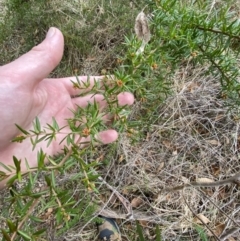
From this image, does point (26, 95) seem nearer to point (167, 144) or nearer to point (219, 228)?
point (167, 144)

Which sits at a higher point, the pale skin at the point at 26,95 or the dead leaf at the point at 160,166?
the pale skin at the point at 26,95

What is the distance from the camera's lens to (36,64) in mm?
1760

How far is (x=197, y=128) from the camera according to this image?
8.90ft

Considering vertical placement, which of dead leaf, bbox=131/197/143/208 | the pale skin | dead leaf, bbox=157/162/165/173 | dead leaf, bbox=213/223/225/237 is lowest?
dead leaf, bbox=213/223/225/237

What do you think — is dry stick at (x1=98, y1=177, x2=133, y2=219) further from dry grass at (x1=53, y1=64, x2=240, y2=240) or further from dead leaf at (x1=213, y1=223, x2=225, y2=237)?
dead leaf at (x1=213, y1=223, x2=225, y2=237)

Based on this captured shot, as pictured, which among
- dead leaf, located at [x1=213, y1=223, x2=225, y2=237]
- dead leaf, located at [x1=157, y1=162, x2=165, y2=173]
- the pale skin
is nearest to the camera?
the pale skin

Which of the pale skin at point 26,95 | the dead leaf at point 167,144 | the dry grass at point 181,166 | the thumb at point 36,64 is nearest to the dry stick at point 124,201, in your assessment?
the dry grass at point 181,166

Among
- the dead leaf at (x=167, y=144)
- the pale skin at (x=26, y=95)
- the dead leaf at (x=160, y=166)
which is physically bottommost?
the dead leaf at (x=160, y=166)

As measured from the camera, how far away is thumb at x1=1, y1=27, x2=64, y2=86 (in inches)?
69.2

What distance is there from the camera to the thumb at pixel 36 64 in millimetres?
1758

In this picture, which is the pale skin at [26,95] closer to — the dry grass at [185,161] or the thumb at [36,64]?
the thumb at [36,64]

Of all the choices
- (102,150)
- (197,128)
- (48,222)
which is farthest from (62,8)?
(48,222)

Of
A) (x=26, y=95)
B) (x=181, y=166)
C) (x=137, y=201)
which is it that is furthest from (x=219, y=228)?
(x=26, y=95)

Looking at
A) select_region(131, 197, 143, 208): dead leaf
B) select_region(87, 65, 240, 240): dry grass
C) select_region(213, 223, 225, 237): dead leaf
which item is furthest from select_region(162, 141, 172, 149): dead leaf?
select_region(213, 223, 225, 237): dead leaf
